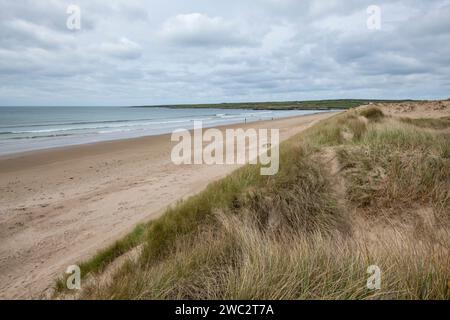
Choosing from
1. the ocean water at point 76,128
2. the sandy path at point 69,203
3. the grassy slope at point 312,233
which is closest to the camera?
the grassy slope at point 312,233

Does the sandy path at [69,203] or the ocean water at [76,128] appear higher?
the ocean water at [76,128]

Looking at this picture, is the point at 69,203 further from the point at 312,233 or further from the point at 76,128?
the point at 76,128

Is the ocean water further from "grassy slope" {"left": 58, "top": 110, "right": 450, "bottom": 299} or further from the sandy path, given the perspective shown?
"grassy slope" {"left": 58, "top": 110, "right": 450, "bottom": 299}

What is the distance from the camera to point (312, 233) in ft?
15.4

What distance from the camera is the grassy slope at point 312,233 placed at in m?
2.72

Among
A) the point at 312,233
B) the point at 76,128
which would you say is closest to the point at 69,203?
the point at 312,233

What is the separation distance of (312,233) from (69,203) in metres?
7.83

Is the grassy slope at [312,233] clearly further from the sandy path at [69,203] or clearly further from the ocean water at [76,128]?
the ocean water at [76,128]

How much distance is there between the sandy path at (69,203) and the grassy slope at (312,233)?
1.49 metres

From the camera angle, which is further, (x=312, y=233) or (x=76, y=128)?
(x=76, y=128)

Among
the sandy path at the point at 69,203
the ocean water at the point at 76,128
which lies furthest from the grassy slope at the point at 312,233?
the ocean water at the point at 76,128
